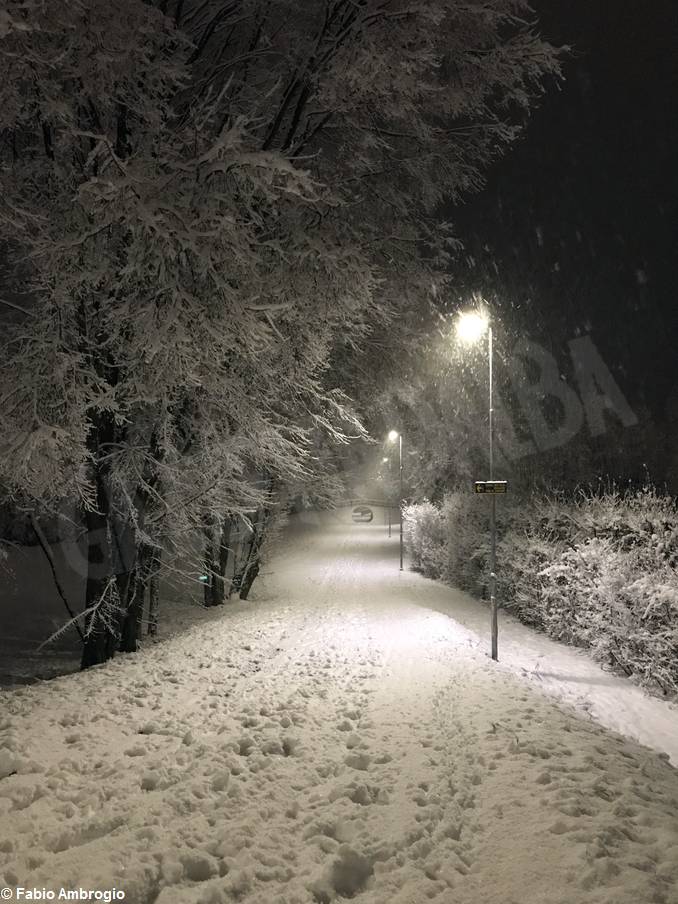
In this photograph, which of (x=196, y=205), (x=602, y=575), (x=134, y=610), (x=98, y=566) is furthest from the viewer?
(x=602, y=575)

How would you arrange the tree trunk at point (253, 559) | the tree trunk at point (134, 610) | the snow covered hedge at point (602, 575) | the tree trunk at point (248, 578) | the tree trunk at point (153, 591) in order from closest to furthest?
the snow covered hedge at point (602, 575) → the tree trunk at point (134, 610) → the tree trunk at point (153, 591) → the tree trunk at point (253, 559) → the tree trunk at point (248, 578)

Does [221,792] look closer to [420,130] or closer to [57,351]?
[57,351]

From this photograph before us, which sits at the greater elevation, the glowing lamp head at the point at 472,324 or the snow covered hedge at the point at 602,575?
the glowing lamp head at the point at 472,324

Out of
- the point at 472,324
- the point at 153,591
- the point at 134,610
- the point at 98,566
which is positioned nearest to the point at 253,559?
the point at 153,591

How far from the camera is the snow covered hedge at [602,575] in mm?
9773

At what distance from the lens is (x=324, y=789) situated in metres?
4.40

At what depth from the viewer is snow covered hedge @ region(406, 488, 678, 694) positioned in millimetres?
9773

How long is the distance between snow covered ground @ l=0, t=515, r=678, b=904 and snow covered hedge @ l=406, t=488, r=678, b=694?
1912 mm

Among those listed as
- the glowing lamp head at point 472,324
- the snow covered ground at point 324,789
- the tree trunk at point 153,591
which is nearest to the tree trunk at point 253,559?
the tree trunk at point 153,591

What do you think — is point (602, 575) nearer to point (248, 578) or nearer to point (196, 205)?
point (196, 205)

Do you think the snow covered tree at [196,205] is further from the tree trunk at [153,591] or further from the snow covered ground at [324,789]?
the snow covered ground at [324,789]

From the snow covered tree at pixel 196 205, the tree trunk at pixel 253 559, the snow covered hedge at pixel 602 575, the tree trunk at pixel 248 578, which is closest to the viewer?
the snow covered tree at pixel 196 205

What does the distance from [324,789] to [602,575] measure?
855cm

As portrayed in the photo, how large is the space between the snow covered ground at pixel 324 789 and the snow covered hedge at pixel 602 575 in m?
1.91
